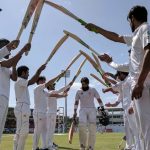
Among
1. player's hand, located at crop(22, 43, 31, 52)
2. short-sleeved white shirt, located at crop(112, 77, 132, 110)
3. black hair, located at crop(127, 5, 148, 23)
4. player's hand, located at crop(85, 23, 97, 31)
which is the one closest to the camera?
black hair, located at crop(127, 5, 148, 23)

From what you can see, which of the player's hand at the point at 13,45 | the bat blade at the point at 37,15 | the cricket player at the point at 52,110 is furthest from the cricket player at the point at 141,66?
the cricket player at the point at 52,110

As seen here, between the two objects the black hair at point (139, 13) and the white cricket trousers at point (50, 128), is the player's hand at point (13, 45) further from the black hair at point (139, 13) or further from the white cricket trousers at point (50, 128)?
the white cricket trousers at point (50, 128)

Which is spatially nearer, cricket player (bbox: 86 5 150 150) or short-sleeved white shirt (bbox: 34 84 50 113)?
cricket player (bbox: 86 5 150 150)

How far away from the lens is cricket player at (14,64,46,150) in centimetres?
1091

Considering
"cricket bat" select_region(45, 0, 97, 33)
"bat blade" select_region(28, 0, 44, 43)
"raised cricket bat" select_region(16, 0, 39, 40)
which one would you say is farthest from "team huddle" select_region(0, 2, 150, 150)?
"bat blade" select_region(28, 0, 44, 43)

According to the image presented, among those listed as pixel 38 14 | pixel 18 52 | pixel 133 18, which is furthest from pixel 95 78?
pixel 133 18

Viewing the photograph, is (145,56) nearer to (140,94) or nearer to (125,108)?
(140,94)

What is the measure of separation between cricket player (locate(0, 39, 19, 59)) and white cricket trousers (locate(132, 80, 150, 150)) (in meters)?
3.62

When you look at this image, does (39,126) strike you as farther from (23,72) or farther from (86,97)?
(23,72)

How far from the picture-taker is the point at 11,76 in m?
9.28

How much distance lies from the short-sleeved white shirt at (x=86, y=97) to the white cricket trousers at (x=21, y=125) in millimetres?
3378

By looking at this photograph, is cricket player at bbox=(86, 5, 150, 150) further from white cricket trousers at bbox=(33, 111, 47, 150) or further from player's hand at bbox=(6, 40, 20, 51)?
white cricket trousers at bbox=(33, 111, 47, 150)

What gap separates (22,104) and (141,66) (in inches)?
241

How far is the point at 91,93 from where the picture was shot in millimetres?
14453
